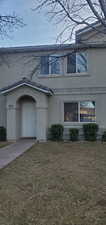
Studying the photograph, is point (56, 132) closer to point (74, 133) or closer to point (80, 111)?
point (74, 133)

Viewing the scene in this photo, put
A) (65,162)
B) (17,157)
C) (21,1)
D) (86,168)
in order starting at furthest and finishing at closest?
(21,1) → (17,157) → (65,162) → (86,168)

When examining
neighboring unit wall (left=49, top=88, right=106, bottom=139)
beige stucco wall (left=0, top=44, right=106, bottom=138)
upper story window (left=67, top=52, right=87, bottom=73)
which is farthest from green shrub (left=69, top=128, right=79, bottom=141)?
upper story window (left=67, top=52, right=87, bottom=73)

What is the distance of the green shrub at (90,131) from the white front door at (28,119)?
3778 mm

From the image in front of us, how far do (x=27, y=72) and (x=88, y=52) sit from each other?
15.1 feet

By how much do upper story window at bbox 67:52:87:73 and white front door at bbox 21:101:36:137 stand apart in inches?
150

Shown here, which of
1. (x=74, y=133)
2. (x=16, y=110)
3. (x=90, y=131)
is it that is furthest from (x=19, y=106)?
(x=90, y=131)

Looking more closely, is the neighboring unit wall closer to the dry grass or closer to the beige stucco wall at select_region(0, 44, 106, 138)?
the beige stucco wall at select_region(0, 44, 106, 138)

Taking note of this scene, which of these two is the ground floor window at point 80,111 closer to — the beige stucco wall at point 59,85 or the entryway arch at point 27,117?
the beige stucco wall at point 59,85

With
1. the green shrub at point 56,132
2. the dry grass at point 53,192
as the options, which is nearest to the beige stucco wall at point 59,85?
the green shrub at point 56,132

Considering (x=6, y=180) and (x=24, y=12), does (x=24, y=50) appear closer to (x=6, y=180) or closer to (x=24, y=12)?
(x=24, y=12)

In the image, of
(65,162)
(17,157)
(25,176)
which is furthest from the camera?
(17,157)

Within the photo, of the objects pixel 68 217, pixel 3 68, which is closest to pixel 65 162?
pixel 68 217

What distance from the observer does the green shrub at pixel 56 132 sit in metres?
14.8

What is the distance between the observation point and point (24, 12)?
42.2 feet
